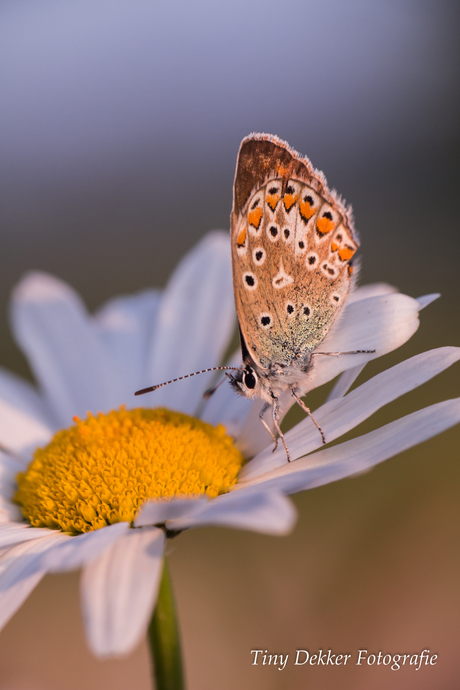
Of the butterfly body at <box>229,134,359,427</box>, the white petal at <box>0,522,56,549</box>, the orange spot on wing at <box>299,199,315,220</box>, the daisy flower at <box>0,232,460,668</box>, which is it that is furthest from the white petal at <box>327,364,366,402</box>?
the white petal at <box>0,522,56,549</box>

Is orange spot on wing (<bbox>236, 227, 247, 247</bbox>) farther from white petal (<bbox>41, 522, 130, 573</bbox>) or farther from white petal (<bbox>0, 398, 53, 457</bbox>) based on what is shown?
white petal (<bbox>0, 398, 53, 457</bbox>)

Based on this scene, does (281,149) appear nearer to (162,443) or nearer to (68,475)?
(162,443)

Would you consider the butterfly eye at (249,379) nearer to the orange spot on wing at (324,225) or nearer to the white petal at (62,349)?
the orange spot on wing at (324,225)

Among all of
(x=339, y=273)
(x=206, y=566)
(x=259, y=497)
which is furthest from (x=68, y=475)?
(x=206, y=566)

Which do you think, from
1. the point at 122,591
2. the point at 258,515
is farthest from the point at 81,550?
the point at 258,515

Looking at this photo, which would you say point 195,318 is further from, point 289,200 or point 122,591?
point 122,591
